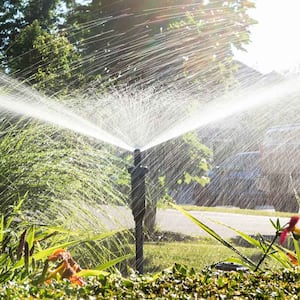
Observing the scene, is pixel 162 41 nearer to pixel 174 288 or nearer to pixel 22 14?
pixel 174 288

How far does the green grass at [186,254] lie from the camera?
6.38 meters

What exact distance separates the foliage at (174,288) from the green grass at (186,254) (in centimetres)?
422

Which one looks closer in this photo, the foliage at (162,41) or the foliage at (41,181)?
the foliage at (41,181)

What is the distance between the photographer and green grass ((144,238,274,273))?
638 centimetres

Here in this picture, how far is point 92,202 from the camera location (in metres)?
3.74

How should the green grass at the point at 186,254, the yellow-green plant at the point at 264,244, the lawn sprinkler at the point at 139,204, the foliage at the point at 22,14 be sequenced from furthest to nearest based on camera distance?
the foliage at the point at 22,14
the green grass at the point at 186,254
the lawn sprinkler at the point at 139,204
the yellow-green plant at the point at 264,244

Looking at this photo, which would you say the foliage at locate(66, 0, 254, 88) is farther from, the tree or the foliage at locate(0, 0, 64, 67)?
the foliage at locate(0, 0, 64, 67)

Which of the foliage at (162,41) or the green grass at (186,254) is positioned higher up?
the foliage at (162,41)

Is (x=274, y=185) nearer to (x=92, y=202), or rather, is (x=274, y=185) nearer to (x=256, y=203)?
(x=256, y=203)

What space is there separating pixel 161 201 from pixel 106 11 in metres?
3.23

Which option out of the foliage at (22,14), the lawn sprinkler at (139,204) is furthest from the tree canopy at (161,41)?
the foliage at (22,14)

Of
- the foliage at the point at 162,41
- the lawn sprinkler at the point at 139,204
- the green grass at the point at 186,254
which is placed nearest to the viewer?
the lawn sprinkler at the point at 139,204

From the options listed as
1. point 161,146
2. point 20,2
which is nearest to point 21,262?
point 161,146

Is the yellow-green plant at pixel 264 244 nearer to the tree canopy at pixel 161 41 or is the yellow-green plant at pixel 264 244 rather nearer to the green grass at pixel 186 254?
the green grass at pixel 186 254
